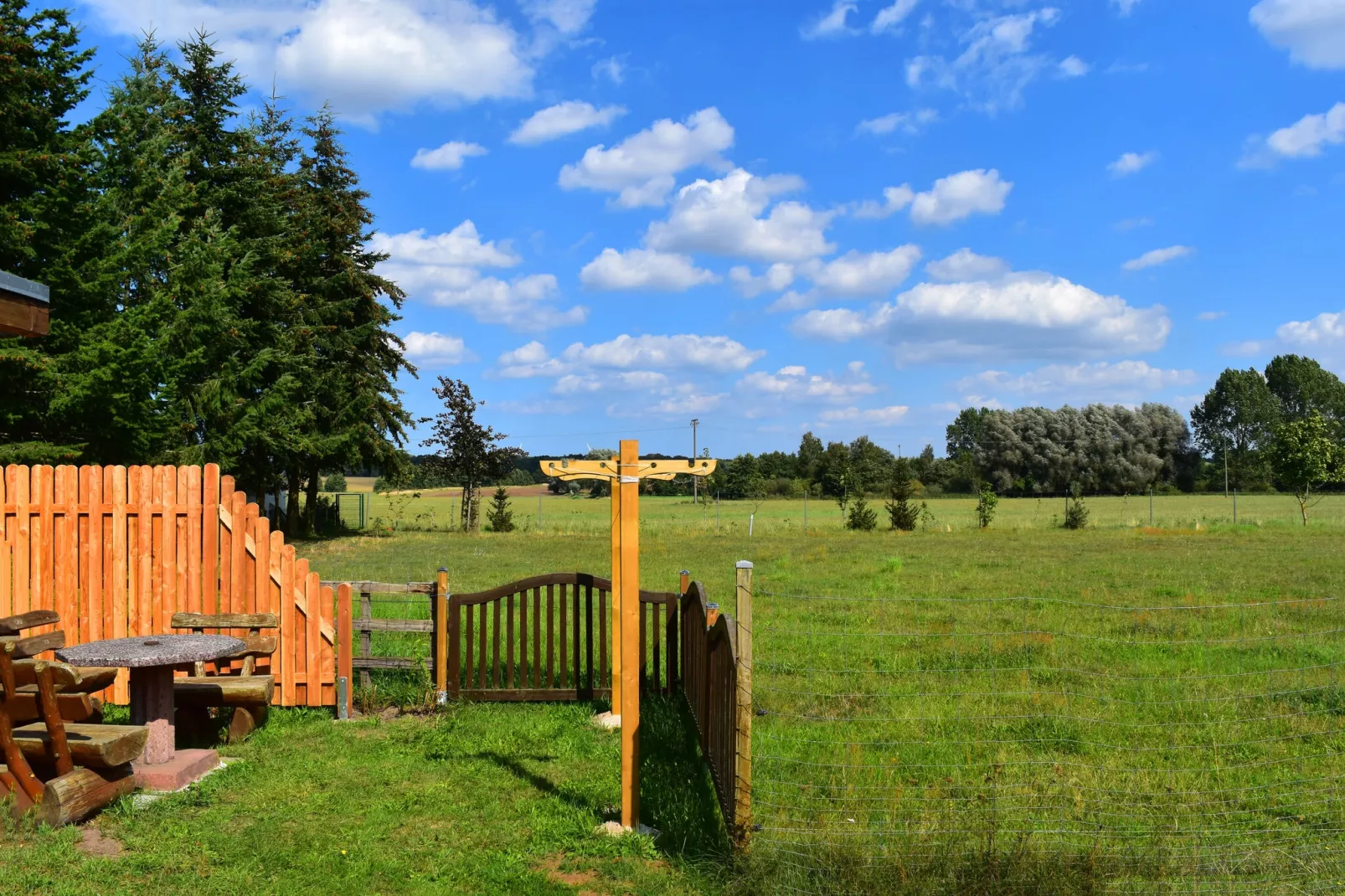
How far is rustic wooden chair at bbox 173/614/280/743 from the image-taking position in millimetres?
7012

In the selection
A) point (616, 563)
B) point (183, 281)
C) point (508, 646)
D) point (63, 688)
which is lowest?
point (508, 646)

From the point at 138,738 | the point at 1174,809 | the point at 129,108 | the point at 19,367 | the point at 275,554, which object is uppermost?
the point at 129,108

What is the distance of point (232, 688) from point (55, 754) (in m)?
1.60

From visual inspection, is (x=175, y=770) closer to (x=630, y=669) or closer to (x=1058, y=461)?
(x=630, y=669)

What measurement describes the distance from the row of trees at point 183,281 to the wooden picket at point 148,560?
10.3 meters

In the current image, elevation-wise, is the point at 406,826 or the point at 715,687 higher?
the point at 715,687

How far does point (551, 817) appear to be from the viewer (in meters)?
5.57

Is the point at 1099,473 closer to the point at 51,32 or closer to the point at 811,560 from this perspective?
the point at 811,560

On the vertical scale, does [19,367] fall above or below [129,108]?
below

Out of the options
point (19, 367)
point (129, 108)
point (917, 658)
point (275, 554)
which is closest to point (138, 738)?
point (275, 554)

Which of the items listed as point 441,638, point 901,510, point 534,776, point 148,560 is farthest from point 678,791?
point 901,510

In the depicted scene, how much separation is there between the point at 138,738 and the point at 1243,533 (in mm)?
31711

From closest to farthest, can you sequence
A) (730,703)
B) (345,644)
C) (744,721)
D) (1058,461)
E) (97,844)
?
1. (744,721)
2. (730,703)
3. (97,844)
4. (345,644)
5. (1058,461)

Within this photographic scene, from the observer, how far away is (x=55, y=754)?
5.45m
